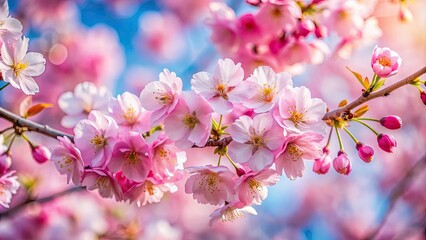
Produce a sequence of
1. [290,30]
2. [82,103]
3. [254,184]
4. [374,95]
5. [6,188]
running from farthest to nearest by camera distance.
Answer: [290,30]
[82,103]
[6,188]
[254,184]
[374,95]

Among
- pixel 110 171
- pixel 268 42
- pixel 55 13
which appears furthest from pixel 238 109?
pixel 55 13

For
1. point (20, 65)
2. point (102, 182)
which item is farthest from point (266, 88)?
point (20, 65)

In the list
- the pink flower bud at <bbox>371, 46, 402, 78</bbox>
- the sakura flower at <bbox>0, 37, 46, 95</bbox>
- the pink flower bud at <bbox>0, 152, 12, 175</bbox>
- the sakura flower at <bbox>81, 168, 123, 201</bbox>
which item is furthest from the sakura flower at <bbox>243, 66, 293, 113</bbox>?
the pink flower bud at <bbox>0, 152, 12, 175</bbox>

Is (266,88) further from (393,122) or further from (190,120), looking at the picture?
(393,122)

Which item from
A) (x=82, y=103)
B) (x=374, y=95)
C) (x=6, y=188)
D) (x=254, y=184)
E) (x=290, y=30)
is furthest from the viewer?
(x=290, y=30)

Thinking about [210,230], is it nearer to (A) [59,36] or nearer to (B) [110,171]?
(A) [59,36]

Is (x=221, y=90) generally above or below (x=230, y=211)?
above

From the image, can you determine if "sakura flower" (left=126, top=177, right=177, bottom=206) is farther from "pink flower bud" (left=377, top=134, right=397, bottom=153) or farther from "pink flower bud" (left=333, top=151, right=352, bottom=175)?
"pink flower bud" (left=377, top=134, right=397, bottom=153)
